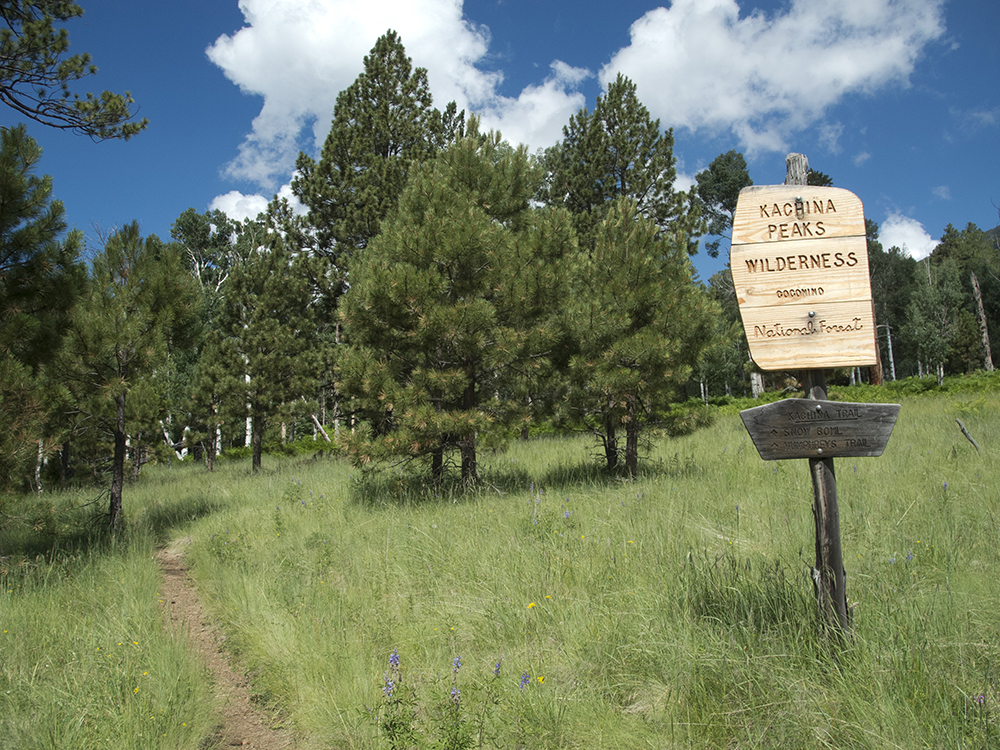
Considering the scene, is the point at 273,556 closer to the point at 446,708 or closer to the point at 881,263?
the point at 446,708

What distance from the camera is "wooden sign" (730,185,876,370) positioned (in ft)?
8.87

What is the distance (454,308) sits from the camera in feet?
22.7

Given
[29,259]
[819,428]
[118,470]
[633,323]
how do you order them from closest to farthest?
[819,428] → [29,259] → [118,470] → [633,323]

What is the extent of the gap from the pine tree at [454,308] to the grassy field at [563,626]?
1375 millimetres

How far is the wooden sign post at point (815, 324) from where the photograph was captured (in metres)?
2.66

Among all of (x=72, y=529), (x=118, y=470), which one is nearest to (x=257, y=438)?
(x=72, y=529)

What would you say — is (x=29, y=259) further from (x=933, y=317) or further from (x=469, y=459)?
(x=933, y=317)

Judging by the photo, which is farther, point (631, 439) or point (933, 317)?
point (933, 317)

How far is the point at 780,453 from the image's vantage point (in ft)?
8.91

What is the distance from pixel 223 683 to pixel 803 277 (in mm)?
4352

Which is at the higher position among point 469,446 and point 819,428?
point 819,428

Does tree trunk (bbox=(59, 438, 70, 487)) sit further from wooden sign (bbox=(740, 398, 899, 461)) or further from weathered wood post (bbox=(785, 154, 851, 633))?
weathered wood post (bbox=(785, 154, 851, 633))

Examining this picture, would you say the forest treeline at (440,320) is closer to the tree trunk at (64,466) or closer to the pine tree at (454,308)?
the pine tree at (454,308)

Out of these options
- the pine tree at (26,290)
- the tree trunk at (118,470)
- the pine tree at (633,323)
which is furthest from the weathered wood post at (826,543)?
the tree trunk at (118,470)
